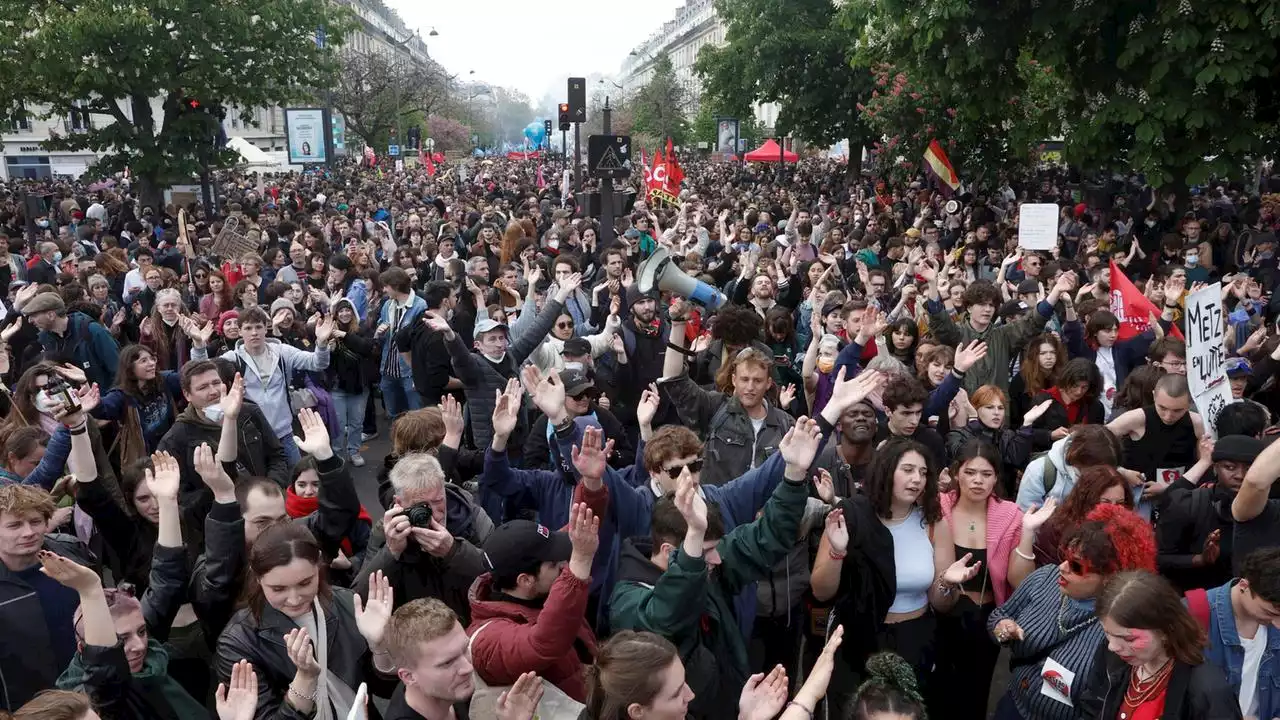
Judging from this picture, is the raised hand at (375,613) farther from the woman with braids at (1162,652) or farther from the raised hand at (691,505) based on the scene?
the woman with braids at (1162,652)

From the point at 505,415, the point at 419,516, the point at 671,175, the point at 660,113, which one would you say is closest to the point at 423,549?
the point at 419,516

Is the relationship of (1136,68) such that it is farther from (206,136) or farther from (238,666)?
(206,136)

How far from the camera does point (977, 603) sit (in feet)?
13.6

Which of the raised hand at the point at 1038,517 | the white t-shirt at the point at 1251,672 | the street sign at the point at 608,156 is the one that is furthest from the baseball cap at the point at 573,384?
the street sign at the point at 608,156

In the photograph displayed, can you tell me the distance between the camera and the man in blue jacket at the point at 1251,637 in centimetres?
313

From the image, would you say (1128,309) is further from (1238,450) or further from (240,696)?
(240,696)

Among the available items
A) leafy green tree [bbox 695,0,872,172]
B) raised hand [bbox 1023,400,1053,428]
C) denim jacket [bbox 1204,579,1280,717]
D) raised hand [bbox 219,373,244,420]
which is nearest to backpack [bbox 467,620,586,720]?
denim jacket [bbox 1204,579,1280,717]

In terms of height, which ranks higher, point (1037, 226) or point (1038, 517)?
point (1037, 226)

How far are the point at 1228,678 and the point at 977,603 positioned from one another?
1.05 meters

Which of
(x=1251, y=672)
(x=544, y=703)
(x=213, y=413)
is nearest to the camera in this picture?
(x=544, y=703)

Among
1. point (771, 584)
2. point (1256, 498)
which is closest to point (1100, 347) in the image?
point (1256, 498)

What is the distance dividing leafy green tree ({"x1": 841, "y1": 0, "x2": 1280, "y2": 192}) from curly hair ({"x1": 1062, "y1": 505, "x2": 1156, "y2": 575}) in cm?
1004

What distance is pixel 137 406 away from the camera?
6.10 m

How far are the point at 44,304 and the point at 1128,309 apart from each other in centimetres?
772
